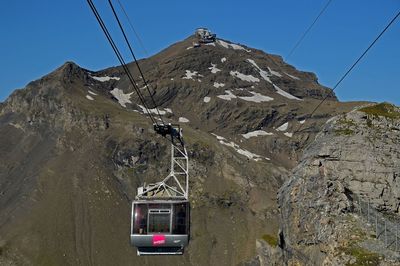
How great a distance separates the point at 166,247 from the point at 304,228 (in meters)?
26.4

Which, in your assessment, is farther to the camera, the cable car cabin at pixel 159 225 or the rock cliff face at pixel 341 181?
Result: the rock cliff face at pixel 341 181

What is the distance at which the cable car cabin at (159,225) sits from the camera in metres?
45.2

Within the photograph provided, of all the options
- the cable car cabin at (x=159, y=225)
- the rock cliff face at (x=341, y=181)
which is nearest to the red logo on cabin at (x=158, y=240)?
the cable car cabin at (x=159, y=225)

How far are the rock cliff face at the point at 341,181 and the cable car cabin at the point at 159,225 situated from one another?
18.9 meters

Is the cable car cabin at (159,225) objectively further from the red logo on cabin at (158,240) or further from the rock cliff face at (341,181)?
the rock cliff face at (341,181)

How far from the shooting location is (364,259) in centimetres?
5312

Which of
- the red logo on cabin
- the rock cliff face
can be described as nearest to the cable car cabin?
the red logo on cabin

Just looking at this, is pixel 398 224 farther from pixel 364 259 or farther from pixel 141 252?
pixel 141 252

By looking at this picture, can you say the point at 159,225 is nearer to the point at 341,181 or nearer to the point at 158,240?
the point at 158,240

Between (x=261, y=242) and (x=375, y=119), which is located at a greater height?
(x=375, y=119)

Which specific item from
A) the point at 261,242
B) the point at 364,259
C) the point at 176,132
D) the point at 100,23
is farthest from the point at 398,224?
the point at 261,242

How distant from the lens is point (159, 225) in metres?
45.3

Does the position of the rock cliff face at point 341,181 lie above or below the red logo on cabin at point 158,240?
above

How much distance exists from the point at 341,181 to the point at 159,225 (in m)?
26.9
